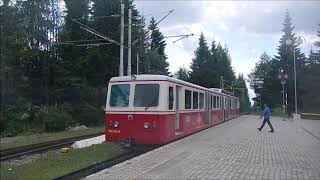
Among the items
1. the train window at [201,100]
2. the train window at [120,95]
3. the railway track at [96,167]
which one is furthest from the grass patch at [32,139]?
the train window at [201,100]

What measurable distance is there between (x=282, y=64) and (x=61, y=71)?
56.2 meters

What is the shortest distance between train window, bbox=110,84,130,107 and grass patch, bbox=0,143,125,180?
2.22m

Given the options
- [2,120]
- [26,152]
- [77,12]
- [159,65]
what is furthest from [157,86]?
[159,65]

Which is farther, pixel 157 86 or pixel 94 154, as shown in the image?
pixel 157 86

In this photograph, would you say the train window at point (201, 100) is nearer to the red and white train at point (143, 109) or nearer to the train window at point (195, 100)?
the train window at point (195, 100)

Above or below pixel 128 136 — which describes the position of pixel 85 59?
above

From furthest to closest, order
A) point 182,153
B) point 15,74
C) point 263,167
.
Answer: point 15,74, point 182,153, point 263,167

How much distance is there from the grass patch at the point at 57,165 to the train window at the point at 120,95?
2220 mm

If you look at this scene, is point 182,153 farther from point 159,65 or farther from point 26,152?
point 159,65

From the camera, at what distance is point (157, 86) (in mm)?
17031

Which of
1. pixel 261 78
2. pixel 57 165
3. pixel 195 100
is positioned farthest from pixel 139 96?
pixel 261 78

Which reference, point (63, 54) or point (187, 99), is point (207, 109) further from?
point (63, 54)

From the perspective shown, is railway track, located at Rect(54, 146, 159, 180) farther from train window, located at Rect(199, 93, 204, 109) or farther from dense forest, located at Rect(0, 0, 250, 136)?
dense forest, located at Rect(0, 0, 250, 136)

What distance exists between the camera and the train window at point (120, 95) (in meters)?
17.4
